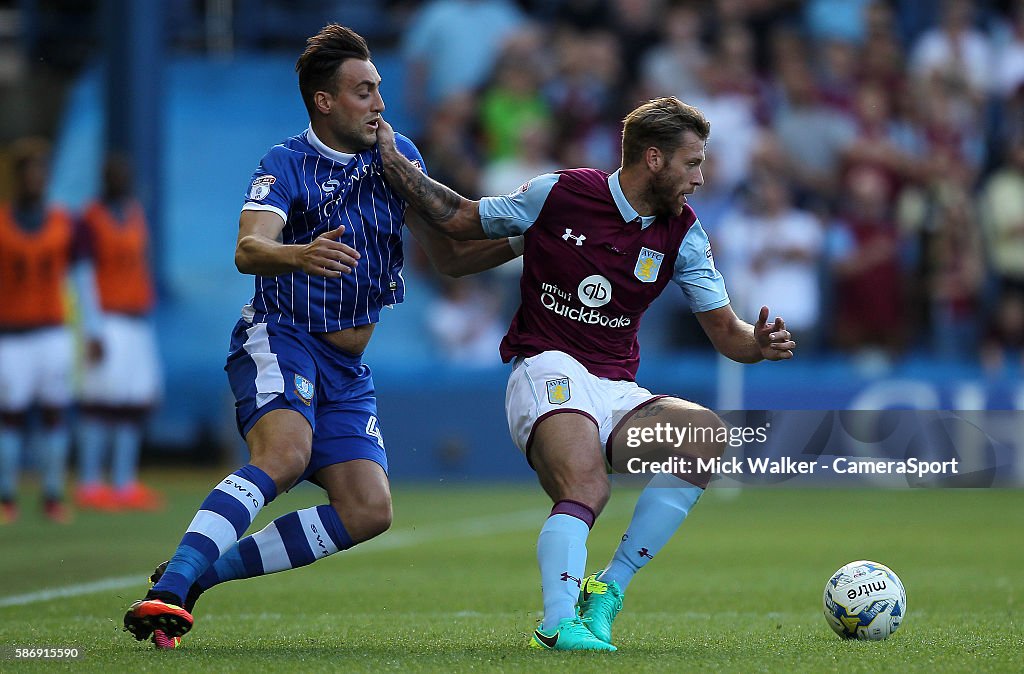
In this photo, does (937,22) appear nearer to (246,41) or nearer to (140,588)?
(246,41)

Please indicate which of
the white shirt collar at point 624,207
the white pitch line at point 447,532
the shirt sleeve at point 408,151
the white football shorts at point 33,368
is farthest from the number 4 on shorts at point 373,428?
the white football shorts at point 33,368

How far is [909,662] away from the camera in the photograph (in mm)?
4809

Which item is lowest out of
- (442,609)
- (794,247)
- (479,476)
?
(479,476)

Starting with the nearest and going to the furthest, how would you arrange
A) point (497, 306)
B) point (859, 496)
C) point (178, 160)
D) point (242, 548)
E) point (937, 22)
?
point (242, 548) < point (859, 496) < point (497, 306) < point (937, 22) < point (178, 160)

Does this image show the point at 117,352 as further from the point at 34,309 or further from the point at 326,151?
the point at 326,151

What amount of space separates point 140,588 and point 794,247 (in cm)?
765

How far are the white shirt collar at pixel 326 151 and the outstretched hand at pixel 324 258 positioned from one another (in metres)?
0.64

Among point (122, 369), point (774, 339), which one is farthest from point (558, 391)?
point (122, 369)

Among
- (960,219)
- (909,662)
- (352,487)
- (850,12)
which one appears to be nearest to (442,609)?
(352,487)

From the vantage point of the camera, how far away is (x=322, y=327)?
549 centimetres

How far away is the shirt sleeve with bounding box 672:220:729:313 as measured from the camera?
553 cm

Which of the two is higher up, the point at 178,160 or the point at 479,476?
the point at 178,160

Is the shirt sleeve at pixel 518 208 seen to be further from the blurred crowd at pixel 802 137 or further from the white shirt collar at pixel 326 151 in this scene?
the blurred crowd at pixel 802 137

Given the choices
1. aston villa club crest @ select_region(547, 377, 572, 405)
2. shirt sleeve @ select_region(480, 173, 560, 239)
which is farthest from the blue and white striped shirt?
aston villa club crest @ select_region(547, 377, 572, 405)
